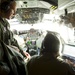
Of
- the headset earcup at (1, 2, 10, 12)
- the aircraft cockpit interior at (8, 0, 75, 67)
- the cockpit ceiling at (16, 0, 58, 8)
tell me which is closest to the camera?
the headset earcup at (1, 2, 10, 12)

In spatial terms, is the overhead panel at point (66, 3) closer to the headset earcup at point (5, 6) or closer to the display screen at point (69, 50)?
the headset earcup at point (5, 6)

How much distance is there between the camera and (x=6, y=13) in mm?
2717

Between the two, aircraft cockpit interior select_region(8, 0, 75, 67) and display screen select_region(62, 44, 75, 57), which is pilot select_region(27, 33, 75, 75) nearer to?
aircraft cockpit interior select_region(8, 0, 75, 67)

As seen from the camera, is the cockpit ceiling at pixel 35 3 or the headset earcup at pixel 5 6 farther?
→ the cockpit ceiling at pixel 35 3

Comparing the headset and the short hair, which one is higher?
the headset

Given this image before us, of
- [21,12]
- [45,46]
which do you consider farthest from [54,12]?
[45,46]

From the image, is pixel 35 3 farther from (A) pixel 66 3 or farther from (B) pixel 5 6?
(B) pixel 5 6

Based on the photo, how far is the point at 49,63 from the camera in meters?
2.88

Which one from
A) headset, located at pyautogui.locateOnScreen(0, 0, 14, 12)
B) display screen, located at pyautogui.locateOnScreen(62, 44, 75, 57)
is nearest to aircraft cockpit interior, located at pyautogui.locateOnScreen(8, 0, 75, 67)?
display screen, located at pyautogui.locateOnScreen(62, 44, 75, 57)

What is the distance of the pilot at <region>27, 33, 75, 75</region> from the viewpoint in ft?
9.27

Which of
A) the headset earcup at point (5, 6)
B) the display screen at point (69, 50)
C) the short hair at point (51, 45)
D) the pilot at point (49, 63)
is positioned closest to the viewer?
the headset earcup at point (5, 6)

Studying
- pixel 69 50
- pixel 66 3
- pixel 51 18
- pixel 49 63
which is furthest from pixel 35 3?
pixel 49 63

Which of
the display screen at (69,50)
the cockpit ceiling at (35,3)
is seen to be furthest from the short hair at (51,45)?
the display screen at (69,50)

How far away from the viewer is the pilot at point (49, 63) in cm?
282
